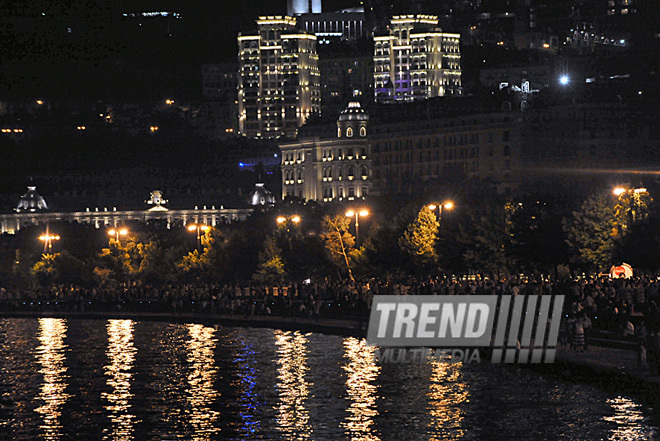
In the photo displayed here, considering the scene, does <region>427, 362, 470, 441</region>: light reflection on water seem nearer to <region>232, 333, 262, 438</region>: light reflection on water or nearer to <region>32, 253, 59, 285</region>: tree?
<region>232, 333, 262, 438</region>: light reflection on water

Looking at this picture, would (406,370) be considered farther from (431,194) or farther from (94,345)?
(431,194)

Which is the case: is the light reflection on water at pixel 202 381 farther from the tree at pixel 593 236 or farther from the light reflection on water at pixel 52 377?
the tree at pixel 593 236

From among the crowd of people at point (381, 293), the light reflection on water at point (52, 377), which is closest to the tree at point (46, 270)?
the crowd of people at point (381, 293)

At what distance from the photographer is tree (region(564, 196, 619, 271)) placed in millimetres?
95438

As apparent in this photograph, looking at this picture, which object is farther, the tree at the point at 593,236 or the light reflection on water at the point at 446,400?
the tree at the point at 593,236

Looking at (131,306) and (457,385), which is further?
(131,306)

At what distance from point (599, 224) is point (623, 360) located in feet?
125

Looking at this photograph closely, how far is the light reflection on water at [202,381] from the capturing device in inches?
2159

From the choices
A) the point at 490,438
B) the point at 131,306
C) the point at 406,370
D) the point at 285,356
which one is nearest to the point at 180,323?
the point at 131,306

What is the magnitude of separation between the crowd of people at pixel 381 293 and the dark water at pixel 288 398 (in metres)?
3.06

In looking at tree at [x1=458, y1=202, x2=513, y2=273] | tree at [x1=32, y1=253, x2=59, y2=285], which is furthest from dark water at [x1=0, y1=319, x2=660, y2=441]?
tree at [x1=32, y1=253, x2=59, y2=285]

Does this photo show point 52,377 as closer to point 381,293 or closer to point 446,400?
point 446,400

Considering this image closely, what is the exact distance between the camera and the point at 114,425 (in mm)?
55656

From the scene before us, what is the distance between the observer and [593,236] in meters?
96.1
